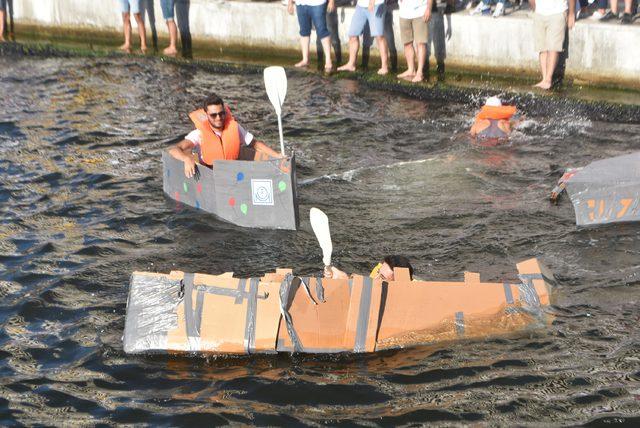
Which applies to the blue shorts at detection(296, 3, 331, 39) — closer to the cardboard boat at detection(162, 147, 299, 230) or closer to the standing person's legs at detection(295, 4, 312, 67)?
the standing person's legs at detection(295, 4, 312, 67)

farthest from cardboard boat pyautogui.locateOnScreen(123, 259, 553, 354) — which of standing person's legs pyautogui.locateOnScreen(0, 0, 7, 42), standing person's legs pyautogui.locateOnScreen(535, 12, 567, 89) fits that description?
standing person's legs pyautogui.locateOnScreen(0, 0, 7, 42)

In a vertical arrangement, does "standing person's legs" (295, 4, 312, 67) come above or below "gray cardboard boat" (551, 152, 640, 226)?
above

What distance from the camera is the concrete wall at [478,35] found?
1487cm

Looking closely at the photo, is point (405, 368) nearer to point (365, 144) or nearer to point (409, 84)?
point (365, 144)

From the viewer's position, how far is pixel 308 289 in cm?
777

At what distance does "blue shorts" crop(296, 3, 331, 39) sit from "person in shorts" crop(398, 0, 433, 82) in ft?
4.20

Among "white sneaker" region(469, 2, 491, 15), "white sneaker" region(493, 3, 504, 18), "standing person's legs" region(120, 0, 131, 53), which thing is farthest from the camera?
"standing person's legs" region(120, 0, 131, 53)

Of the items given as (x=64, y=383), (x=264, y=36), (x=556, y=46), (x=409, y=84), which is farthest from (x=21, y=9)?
(x=64, y=383)

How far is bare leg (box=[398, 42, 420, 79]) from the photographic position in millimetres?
16031

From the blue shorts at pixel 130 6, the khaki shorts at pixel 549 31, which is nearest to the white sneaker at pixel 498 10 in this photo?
the khaki shorts at pixel 549 31

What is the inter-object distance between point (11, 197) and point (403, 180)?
463cm

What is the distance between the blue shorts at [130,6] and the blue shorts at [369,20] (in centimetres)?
444

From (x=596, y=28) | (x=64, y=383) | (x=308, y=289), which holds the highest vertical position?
(x=596, y=28)

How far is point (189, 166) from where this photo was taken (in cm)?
1085
